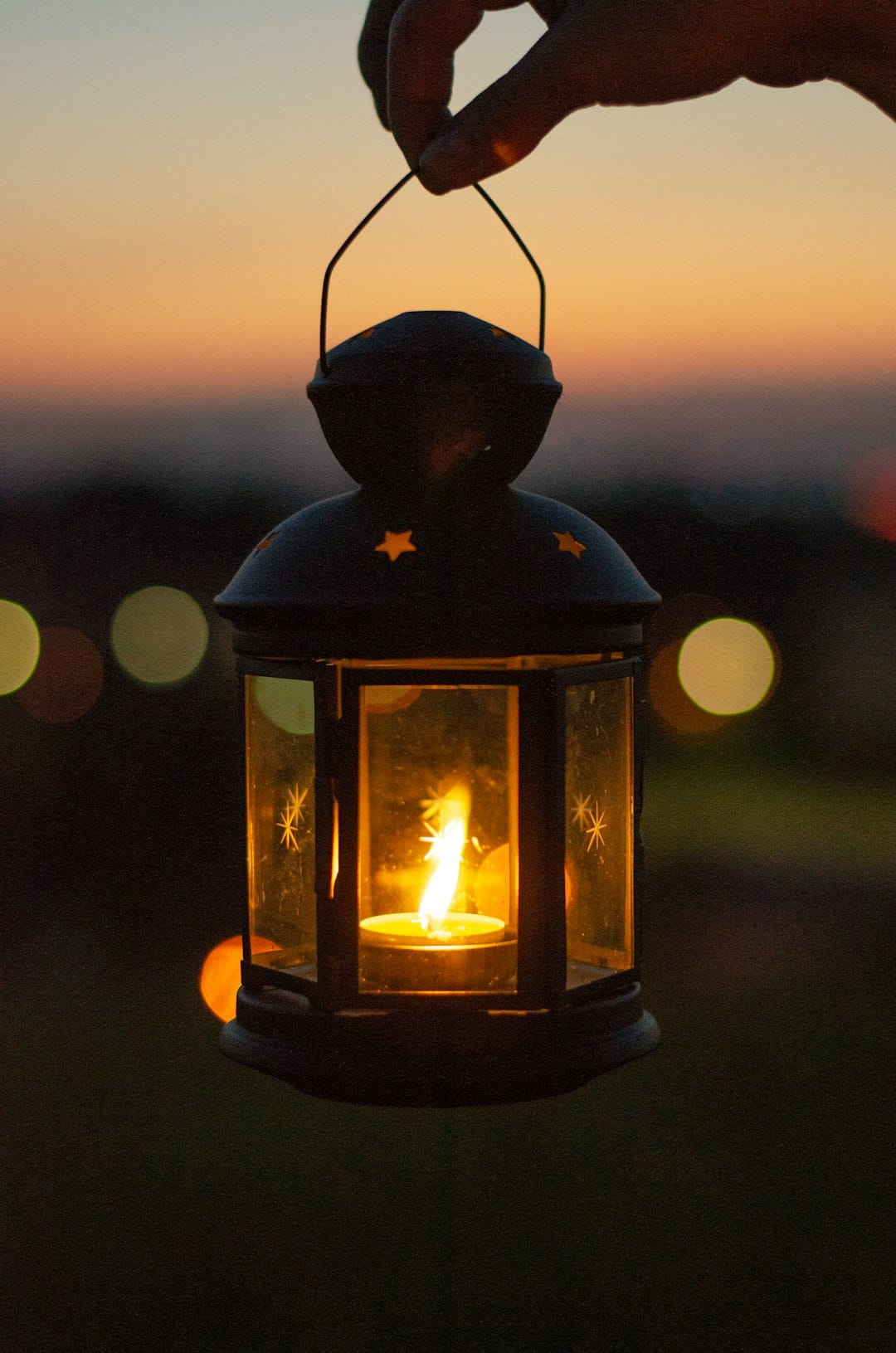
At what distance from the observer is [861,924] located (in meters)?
9.39

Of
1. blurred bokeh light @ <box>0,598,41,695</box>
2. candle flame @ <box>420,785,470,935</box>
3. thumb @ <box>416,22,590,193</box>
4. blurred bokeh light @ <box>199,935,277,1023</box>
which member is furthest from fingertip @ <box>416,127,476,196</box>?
blurred bokeh light @ <box>0,598,41,695</box>

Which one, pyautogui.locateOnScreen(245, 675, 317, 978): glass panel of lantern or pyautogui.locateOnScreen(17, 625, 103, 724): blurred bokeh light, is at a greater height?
pyautogui.locateOnScreen(17, 625, 103, 724): blurred bokeh light

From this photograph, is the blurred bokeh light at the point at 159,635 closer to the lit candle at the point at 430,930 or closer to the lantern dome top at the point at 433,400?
the lit candle at the point at 430,930

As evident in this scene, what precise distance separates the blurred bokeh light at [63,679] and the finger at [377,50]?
1101 cm

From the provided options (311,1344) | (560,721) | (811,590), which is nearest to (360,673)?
(560,721)

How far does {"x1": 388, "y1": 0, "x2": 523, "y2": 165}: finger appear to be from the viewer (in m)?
1.87

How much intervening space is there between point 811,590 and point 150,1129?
33.6ft

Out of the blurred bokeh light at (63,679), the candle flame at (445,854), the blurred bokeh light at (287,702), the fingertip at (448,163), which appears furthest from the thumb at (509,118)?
the blurred bokeh light at (63,679)

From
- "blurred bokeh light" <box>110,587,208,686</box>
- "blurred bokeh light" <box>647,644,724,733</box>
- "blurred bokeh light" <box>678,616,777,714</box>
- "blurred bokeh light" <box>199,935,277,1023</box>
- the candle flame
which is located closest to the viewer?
the candle flame

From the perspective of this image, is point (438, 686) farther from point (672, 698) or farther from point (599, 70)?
point (672, 698)

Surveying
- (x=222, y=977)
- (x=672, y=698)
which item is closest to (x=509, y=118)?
(x=222, y=977)

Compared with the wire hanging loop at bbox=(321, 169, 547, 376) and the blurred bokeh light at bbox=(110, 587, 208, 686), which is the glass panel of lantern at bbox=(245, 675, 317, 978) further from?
the blurred bokeh light at bbox=(110, 587, 208, 686)

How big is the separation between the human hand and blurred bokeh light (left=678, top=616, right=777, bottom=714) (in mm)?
13437

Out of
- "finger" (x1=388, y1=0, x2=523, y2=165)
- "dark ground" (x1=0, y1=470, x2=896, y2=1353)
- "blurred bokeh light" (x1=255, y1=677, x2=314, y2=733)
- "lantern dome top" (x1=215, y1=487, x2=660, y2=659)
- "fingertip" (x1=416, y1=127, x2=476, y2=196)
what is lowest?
"dark ground" (x1=0, y1=470, x2=896, y2=1353)
